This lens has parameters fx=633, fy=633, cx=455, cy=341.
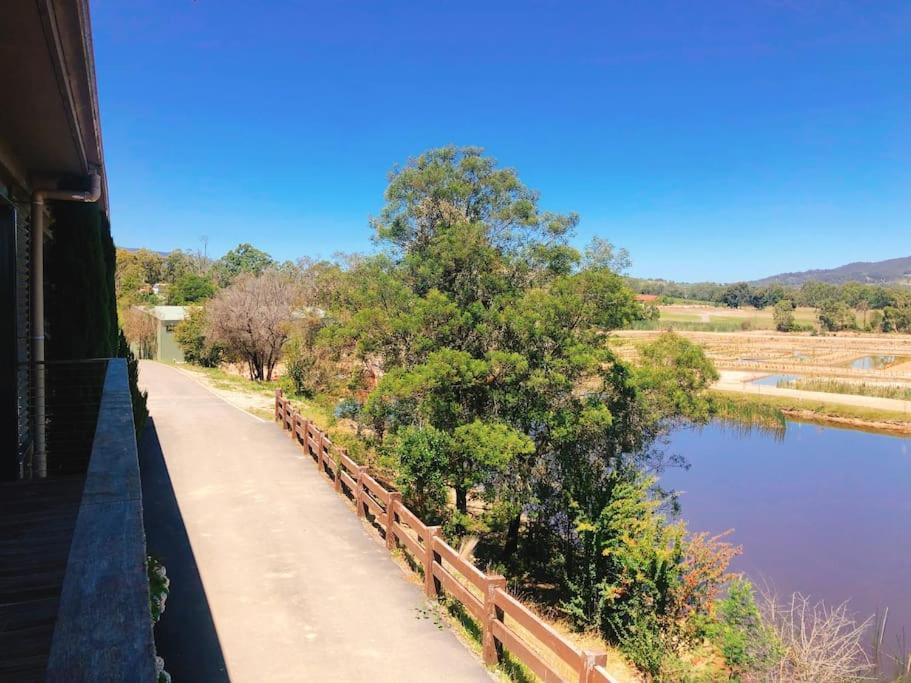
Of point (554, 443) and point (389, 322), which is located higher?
point (389, 322)

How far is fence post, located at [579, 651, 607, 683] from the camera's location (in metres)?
4.91

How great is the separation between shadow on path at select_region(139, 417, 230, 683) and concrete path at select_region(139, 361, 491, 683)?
26 mm

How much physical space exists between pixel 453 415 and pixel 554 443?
2111mm

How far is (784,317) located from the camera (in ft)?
316

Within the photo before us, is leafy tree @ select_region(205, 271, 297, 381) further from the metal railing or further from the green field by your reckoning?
the green field

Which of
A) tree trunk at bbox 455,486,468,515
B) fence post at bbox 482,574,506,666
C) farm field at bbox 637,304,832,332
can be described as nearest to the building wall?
tree trunk at bbox 455,486,468,515

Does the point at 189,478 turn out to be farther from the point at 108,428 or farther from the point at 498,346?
Answer: the point at 108,428

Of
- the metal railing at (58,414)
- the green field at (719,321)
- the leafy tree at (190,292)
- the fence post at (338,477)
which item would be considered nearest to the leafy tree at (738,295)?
the green field at (719,321)

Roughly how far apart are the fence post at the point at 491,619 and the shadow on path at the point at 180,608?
7.76 feet

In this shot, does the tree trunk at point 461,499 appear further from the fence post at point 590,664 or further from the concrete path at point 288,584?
the fence post at point 590,664

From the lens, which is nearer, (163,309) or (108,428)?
(108,428)

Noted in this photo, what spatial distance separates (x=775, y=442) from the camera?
29.5m

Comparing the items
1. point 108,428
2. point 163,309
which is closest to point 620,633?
point 108,428

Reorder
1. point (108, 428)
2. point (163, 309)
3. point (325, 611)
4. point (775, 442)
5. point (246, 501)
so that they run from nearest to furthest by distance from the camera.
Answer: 1. point (108, 428)
2. point (325, 611)
3. point (246, 501)
4. point (775, 442)
5. point (163, 309)
